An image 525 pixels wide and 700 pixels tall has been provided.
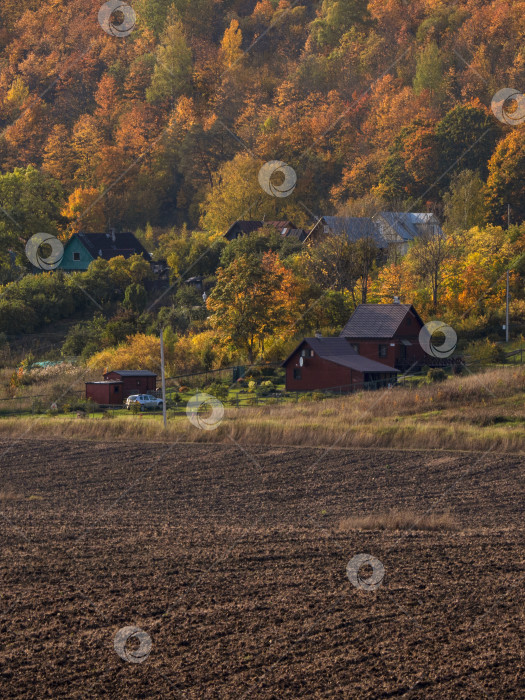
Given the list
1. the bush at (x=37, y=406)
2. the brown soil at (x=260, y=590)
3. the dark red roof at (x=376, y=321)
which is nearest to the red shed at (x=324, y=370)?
the dark red roof at (x=376, y=321)

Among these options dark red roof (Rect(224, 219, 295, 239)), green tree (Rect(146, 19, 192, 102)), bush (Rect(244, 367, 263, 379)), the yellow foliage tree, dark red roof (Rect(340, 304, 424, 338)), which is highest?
green tree (Rect(146, 19, 192, 102))

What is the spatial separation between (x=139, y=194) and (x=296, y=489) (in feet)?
331

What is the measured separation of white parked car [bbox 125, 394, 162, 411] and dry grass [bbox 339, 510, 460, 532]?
94.0ft

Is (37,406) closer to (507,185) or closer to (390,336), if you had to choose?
(390,336)

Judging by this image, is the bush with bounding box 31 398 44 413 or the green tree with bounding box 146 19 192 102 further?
the green tree with bounding box 146 19 192 102

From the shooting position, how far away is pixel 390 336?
5825 cm

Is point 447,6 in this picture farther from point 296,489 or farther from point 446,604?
Result: point 446,604

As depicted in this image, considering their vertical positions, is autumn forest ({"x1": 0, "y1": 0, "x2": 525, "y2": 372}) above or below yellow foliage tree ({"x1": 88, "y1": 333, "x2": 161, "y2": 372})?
above

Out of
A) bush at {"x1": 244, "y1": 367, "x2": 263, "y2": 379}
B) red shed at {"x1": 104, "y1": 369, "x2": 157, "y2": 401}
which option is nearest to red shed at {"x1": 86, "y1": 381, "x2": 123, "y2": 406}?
red shed at {"x1": 104, "y1": 369, "x2": 157, "y2": 401}

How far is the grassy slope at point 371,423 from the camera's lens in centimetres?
3756

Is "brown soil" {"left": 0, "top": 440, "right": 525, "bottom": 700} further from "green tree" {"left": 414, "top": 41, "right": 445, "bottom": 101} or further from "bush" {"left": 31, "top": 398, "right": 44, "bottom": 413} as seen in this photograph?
"green tree" {"left": 414, "top": 41, "right": 445, "bottom": 101}

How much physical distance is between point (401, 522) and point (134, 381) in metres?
33.6

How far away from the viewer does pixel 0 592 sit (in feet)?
56.5

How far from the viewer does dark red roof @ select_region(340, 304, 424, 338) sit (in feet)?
194
